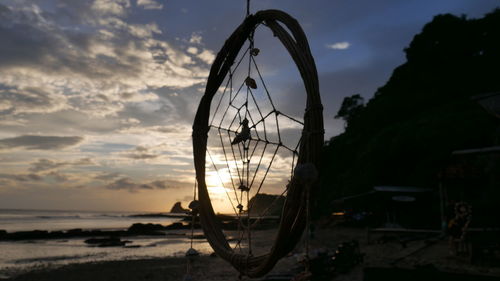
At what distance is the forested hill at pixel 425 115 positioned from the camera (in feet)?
109

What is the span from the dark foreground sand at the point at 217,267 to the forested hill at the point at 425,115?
56.5 ft

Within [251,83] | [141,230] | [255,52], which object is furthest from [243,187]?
[141,230]

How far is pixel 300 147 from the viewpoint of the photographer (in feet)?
6.13

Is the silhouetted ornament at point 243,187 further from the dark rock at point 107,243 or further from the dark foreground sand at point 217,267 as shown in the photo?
the dark rock at point 107,243

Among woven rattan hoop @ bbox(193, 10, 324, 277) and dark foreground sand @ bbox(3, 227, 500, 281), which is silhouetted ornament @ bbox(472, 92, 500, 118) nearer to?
dark foreground sand @ bbox(3, 227, 500, 281)

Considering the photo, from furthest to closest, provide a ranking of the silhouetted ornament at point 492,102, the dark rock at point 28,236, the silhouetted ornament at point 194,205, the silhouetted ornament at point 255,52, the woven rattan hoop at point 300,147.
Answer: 1. the dark rock at point 28,236
2. the silhouetted ornament at point 492,102
3. the silhouetted ornament at point 194,205
4. the silhouetted ornament at point 255,52
5. the woven rattan hoop at point 300,147

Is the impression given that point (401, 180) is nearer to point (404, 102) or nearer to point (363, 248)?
A: point (404, 102)

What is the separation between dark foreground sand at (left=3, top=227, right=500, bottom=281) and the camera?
42.6 ft

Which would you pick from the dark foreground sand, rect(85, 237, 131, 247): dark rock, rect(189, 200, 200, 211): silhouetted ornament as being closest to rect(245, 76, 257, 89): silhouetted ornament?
rect(189, 200, 200, 211): silhouetted ornament

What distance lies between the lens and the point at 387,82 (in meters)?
54.8

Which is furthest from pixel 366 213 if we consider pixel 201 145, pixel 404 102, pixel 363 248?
pixel 201 145

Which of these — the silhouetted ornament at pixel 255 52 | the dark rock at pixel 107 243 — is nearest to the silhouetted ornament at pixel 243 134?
the silhouetted ornament at pixel 255 52

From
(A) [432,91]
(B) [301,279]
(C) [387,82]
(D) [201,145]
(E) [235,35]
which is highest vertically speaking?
(C) [387,82]

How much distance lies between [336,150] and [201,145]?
48.3 metres
